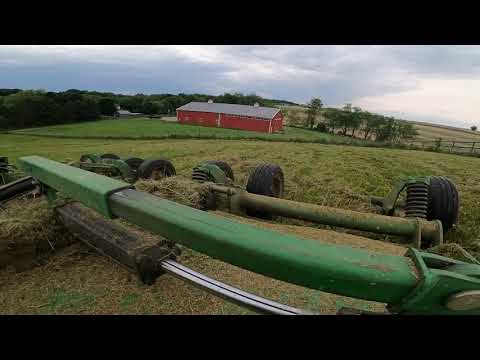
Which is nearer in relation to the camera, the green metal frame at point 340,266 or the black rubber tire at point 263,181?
the green metal frame at point 340,266

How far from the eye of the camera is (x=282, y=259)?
0.91 m

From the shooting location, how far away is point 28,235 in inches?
89.7

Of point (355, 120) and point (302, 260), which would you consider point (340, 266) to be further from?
point (355, 120)

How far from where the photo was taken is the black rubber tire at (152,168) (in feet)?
14.8

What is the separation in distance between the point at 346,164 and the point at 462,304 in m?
8.93

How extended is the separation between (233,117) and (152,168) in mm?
50615

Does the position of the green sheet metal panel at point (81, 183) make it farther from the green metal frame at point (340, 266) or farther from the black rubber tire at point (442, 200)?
the black rubber tire at point (442, 200)

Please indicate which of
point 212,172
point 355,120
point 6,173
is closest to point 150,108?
point 355,120

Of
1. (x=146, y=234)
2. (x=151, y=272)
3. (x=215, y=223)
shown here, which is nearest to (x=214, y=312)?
(x=151, y=272)

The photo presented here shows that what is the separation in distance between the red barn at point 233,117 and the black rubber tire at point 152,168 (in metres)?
46.9

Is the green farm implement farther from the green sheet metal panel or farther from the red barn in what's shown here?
the red barn

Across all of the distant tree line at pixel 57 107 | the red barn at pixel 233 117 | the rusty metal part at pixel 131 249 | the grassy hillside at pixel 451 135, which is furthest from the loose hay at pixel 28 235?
the grassy hillside at pixel 451 135

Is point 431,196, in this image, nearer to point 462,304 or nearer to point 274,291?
point 274,291

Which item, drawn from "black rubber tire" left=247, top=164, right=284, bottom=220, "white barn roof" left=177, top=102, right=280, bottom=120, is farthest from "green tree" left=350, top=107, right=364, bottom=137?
"black rubber tire" left=247, top=164, right=284, bottom=220
